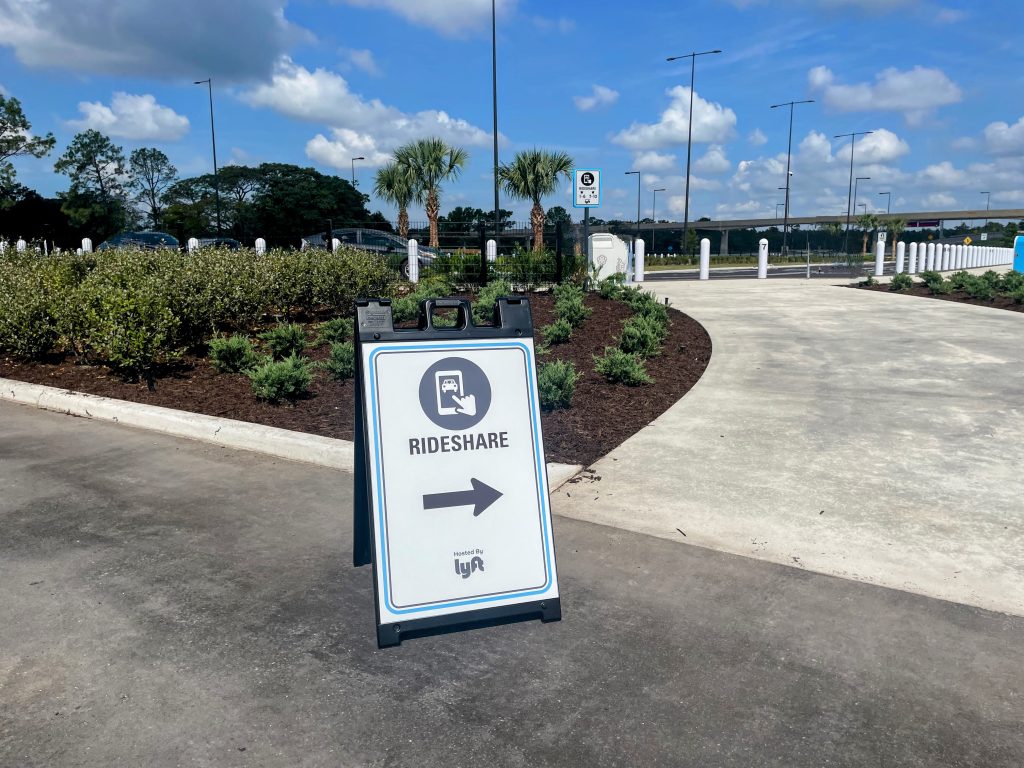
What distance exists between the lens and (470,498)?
3365 mm

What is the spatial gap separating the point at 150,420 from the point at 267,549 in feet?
11.0

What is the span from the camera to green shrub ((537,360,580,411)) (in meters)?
6.86

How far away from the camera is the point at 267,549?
4.34m

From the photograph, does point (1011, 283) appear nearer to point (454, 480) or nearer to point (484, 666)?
point (454, 480)

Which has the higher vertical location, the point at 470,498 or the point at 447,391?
the point at 447,391

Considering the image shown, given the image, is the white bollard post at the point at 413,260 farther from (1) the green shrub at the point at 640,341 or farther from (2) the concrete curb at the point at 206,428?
(2) the concrete curb at the point at 206,428

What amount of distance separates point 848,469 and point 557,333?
16.3ft

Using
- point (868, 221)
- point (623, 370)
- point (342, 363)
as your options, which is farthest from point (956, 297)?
point (868, 221)

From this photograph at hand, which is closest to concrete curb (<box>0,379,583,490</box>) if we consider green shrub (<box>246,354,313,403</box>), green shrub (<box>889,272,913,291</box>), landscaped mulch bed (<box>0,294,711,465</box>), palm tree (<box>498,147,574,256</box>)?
landscaped mulch bed (<box>0,294,711,465</box>)

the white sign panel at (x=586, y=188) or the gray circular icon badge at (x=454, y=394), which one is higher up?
the white sign panel at (x=586, y=188)

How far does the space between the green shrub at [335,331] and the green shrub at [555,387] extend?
3.79m

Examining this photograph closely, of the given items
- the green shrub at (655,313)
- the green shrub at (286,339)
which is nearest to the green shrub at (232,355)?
the green shrub at (286,339)

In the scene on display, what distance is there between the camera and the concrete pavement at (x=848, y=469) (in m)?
4.17

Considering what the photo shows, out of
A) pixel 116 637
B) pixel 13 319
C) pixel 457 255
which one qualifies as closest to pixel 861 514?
pixel 116 637
